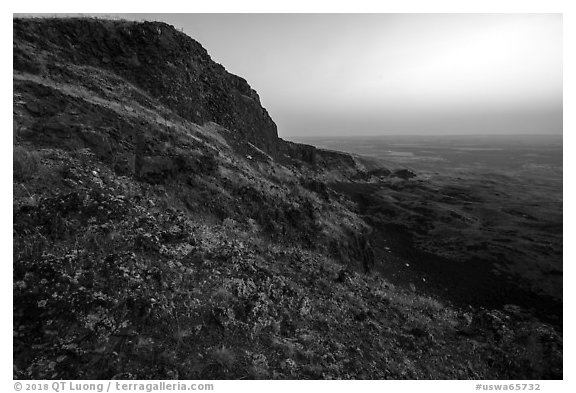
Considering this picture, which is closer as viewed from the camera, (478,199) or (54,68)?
(54,68)

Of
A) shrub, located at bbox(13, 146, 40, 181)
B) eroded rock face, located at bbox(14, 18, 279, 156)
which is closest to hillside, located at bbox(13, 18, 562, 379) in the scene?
shrub, located at bbox(13, 146, 40, 181)

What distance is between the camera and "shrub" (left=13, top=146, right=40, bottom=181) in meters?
12.0

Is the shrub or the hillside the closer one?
the hillside

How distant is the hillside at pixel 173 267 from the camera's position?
29.3ft

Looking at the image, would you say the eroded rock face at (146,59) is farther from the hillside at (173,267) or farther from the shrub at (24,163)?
the shrub at (24,163)

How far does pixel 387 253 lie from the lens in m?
29.8

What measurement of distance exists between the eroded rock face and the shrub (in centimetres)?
1120

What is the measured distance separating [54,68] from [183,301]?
21780 mm

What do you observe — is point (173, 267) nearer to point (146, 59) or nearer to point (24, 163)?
point (24, 163)

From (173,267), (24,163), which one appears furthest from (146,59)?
(173,267)

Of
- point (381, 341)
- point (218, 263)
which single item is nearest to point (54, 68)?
point (218, 263)

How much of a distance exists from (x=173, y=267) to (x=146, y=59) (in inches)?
1061

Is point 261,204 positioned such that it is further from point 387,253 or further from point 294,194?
point 387,253

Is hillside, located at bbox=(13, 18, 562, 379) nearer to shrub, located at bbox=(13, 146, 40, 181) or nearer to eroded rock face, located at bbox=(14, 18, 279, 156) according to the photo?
shrub, located at bbox=(13, 146, 40, 181)
